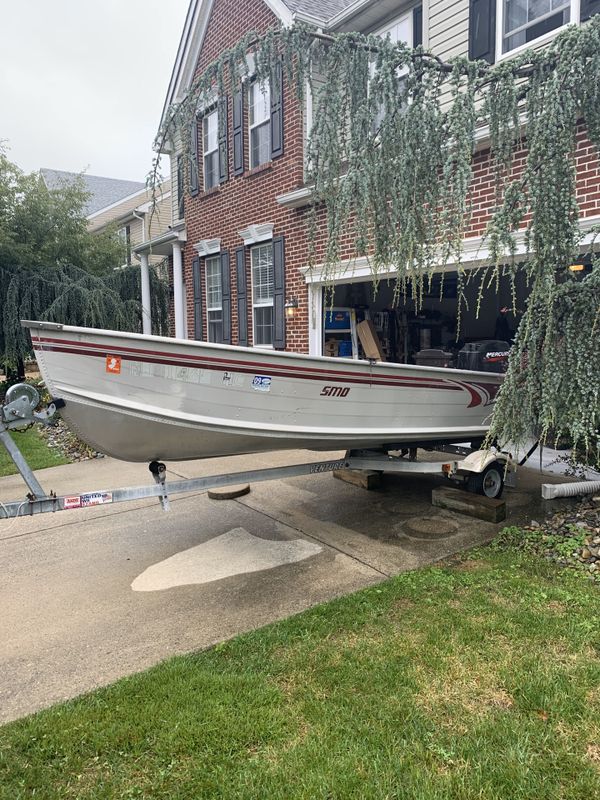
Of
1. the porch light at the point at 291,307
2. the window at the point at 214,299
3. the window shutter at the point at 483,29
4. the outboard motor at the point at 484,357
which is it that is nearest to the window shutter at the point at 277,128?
the porch light at the point at 291,307

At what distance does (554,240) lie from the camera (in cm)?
353

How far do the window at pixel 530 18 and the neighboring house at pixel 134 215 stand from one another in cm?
454

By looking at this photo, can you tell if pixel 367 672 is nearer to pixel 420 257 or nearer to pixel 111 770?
pixel 111 770

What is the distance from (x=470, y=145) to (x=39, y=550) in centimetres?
457

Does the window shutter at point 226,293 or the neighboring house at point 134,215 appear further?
the neighboring house at point 134,215

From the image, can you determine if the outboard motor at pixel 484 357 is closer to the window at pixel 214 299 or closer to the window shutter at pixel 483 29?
the window shutter at pixel 483 29

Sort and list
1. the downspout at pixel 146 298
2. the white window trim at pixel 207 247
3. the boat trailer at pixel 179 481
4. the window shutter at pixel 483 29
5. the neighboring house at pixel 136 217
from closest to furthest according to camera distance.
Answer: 1. the boat trailer at pixel 179 481
2. the window shutter at pixel 483 29
3. the white window trim at pixel 207 247
4. the downspout at pixel 146 298
5. the neighboring house at pixel 136 217

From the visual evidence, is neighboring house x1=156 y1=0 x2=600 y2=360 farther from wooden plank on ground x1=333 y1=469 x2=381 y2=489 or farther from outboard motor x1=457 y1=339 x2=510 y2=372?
wooden plank on ground x1=333 y1=469 x2=381 y2=489

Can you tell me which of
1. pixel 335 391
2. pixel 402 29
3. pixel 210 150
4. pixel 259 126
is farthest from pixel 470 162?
pixel 210 150

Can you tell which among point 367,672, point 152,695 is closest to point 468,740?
point 367,672

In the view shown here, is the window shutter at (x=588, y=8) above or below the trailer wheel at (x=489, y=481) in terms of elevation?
above

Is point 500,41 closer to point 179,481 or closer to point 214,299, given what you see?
point 179,481

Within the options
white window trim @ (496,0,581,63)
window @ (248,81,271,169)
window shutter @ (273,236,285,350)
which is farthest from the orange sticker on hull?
window @ (248,81,271,169)

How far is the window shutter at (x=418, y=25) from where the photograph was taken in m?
7.55
